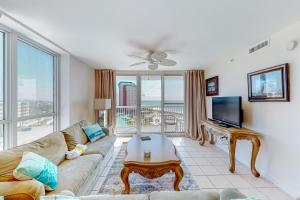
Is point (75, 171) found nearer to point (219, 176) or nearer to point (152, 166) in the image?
point (152, 166)

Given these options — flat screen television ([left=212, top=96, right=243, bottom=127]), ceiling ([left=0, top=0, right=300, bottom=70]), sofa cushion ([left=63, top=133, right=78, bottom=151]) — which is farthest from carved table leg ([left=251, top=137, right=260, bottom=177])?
sofa cushion ([left=63, top=133, right=78, bottom=151])

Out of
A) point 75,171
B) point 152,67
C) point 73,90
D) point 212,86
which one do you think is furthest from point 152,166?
point 212,86

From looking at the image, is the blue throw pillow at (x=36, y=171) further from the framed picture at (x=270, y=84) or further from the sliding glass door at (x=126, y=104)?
the sliding glass door at (x=126, y=104)

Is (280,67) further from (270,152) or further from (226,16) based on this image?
(270,152)

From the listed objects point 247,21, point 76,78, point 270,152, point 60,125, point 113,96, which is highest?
point 247,21

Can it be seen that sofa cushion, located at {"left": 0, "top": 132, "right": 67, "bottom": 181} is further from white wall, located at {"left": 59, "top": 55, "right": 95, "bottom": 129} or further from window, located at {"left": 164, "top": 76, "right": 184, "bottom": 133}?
window, located at {"left": 164, "top": 76, "right": 184, "bottom": 133}

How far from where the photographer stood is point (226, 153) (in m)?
3.71

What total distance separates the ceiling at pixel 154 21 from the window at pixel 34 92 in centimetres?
50

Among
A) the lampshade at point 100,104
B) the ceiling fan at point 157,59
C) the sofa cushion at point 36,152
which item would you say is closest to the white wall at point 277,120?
the ceiling fan at point 157,59

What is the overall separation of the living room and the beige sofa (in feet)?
0.04

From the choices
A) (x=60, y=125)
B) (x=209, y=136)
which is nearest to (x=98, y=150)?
(x=60, y=125)

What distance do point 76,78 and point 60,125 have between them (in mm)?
1151

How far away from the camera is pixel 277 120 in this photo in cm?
236

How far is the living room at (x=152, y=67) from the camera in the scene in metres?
1.67
